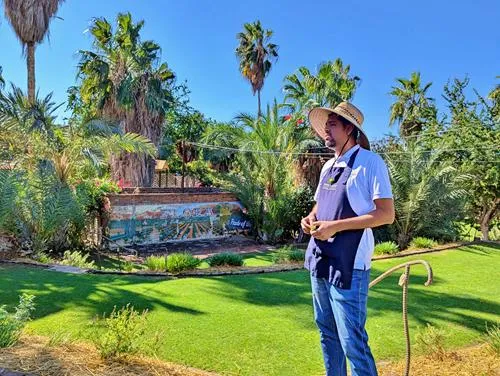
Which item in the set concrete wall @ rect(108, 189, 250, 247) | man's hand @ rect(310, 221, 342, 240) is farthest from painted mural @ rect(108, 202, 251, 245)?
man's hand @ rect(310, 221, 342, 240)

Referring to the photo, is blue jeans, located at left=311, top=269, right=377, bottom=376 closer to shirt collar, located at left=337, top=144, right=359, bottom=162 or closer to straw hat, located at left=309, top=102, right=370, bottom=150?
shirt collar, located at left=337, top=144, right=359, bottom=162

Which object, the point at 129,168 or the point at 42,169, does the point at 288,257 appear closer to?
the point at 42,169

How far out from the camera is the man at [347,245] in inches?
91.4

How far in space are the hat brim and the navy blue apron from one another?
190mm

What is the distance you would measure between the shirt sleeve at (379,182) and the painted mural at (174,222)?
468 inches

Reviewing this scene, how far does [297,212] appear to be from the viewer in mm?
15492

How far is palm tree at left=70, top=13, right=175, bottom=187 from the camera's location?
61.6 ft

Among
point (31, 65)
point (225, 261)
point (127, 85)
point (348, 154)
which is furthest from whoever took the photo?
point (127, 85)

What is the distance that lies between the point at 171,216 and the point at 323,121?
12351 millimetres

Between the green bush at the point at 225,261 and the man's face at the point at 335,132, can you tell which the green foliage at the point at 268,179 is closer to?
the green bush at the point at 225,261

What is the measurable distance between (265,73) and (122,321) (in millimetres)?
28722

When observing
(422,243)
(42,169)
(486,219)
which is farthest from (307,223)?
(486,219)

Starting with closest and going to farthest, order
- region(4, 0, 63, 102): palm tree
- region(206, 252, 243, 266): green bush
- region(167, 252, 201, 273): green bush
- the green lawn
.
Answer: the green lawn
region(167, 252, 201, 273): green bush
region(206, 252, 243, 266): green bush
region(4, 0, 63, 102): palm tree

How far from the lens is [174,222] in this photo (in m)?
14.9
